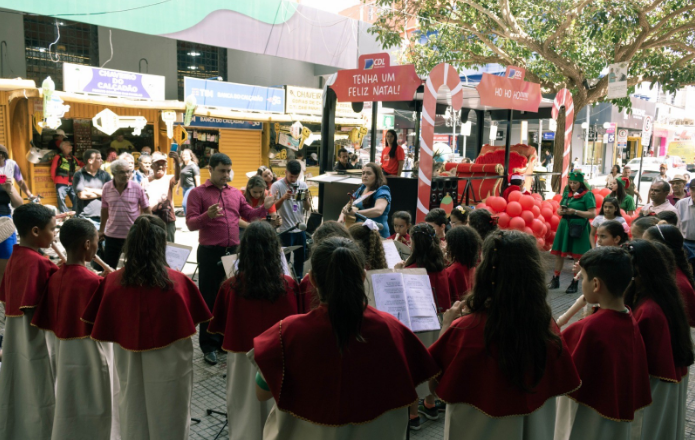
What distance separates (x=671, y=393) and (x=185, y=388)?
2.74 meters

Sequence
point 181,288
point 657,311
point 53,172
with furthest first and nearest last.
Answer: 1. point 53,172
2. point 181,288
3. point 657,311

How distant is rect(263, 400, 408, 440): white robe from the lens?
2.09 metres

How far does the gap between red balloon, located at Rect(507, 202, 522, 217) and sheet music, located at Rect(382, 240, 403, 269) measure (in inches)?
206

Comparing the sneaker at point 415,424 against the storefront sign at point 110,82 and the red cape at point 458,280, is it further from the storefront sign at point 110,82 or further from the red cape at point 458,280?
the storefront sign at point 110,82

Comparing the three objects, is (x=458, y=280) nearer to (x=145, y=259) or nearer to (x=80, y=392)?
(x=145, y=259)

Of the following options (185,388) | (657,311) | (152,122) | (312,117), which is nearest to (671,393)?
(657,311)

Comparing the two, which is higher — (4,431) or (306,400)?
(306,400)

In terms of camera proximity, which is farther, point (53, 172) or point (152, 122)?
point (152, 122)

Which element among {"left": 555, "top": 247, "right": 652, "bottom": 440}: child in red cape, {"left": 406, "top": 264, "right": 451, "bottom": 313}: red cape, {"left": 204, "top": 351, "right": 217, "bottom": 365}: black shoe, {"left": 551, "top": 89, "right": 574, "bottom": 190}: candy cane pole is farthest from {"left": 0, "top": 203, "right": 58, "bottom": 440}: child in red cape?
{"left": 551, "top": 89, "right": 574, "bottom": 190}: candy cane pole

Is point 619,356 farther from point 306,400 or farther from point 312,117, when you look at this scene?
point 312,117

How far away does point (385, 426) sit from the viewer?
2.18m

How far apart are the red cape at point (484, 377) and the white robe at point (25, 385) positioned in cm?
255

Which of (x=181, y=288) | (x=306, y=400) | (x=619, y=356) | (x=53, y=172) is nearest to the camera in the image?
(x=306, y=400)

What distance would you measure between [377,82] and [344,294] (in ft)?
22.4
